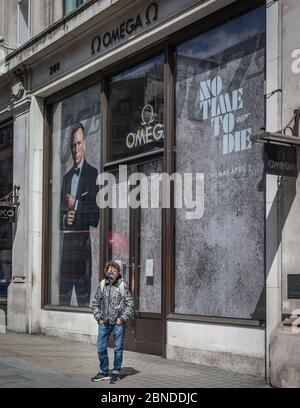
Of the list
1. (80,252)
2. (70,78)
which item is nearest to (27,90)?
(70,78)

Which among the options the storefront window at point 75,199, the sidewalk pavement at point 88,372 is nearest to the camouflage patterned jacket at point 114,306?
the sidewalk pavement at point 88,372

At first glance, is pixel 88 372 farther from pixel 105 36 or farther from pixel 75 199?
pixel 105 36

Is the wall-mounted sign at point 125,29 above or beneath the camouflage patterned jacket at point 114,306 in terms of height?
above

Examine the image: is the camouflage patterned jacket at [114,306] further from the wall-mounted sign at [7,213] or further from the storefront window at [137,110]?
the wall-mounted sign at [7,213]

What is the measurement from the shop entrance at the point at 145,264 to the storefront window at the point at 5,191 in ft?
17.6

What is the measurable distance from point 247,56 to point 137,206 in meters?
3.59

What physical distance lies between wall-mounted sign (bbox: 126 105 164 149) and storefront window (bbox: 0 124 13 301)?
18.2 ft

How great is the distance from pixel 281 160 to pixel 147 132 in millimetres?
4307

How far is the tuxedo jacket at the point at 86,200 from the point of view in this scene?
14.2m

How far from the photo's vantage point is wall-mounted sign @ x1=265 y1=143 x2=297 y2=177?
28.5ft

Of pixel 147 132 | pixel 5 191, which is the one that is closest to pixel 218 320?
pixel 147 132

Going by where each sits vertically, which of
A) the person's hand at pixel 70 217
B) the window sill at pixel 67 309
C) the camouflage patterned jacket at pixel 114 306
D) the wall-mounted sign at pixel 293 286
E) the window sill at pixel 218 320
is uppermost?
the person's hand at pixel 70 217

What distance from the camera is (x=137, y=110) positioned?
13.1 meters

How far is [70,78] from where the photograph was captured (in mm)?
14875
